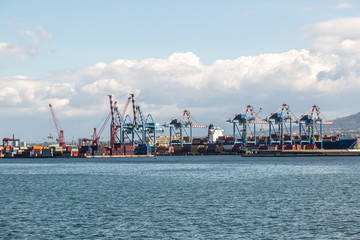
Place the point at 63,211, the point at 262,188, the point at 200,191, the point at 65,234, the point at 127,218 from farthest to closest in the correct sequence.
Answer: the point at 262,188
the point at 200,191
the point at 63,211
the point at 127,218
the point at 65,234

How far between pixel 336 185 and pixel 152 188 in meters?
21.5

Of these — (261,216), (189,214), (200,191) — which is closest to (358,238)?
(261,216)

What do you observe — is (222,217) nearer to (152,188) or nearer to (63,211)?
(63,211)

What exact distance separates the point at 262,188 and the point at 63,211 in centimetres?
2669

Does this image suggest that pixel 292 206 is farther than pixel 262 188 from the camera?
No

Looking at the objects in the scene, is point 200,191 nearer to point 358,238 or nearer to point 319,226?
point 319,226

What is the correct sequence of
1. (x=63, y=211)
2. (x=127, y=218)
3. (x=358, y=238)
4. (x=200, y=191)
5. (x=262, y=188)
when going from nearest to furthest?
(x=358, y=238) < (x=127, y=218) < (x=63, y=211) < (x=200, y=191) < (x=262, y=188)

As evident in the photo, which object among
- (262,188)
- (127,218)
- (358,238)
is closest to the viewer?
(358,238)

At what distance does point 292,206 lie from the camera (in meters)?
43.2

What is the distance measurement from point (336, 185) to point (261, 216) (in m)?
29.6

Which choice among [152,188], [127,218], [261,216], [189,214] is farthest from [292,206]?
[152,188]

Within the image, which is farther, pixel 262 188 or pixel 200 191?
pixel 262 188

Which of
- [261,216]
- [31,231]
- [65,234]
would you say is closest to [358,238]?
[261,216]

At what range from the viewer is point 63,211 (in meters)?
40.9
